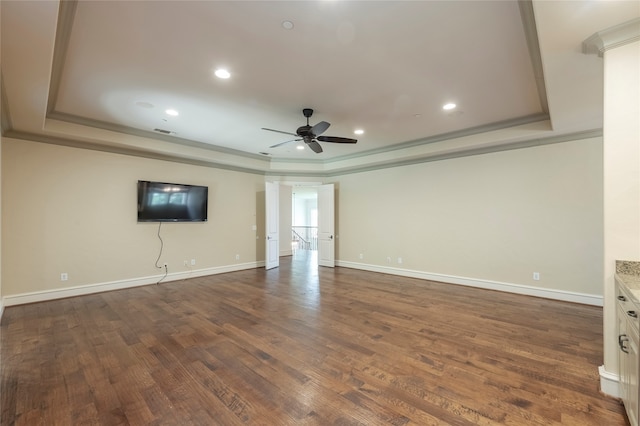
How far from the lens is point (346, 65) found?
2.92 meters

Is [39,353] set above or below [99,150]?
below

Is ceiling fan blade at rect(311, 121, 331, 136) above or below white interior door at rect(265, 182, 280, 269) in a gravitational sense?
above

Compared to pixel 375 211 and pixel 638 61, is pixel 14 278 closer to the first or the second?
pixel 375 211

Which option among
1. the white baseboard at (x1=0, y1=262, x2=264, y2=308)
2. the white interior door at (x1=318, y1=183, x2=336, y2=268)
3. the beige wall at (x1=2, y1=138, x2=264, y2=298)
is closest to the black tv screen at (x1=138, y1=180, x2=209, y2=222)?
the beige wall at (x1=2, y1=138, x2=264, y2=298)

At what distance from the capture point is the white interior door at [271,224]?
7.30m

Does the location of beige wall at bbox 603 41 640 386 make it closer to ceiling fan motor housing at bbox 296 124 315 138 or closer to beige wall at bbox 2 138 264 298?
ceiling fan motor housing at bbox 296 124 315 138

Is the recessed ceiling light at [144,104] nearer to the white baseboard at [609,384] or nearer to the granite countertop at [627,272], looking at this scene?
the granite countertop at [627,272]

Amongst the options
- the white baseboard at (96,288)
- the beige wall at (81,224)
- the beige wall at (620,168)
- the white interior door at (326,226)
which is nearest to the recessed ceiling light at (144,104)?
the beige wall at (81,224)

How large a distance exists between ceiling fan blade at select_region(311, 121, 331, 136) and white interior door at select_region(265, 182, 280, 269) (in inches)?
145

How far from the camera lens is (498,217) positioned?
16.8ft

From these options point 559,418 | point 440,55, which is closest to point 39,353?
point 559,418

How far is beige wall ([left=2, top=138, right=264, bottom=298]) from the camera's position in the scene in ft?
14.1

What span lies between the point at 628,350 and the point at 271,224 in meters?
6.57

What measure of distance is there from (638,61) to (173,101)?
4.78 metres
